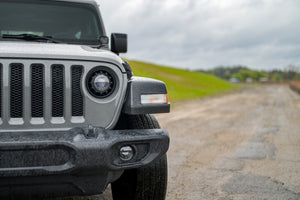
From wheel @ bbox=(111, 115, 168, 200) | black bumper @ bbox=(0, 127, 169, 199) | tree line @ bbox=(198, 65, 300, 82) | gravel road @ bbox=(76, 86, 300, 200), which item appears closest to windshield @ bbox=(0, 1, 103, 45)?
wheel @ bbox=(111, 115, 168, 200)

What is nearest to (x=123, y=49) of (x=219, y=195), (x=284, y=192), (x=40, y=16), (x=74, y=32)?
(x=74, y=32)

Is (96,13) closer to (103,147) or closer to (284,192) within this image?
(103,147)

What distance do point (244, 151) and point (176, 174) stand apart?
80.6 inches

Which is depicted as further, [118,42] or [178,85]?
[178,85]

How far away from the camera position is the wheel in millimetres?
2820

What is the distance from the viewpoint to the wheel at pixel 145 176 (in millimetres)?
2820

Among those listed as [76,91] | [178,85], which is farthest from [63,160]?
[178,85]

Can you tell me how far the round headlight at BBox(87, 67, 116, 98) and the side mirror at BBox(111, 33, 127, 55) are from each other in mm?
1242

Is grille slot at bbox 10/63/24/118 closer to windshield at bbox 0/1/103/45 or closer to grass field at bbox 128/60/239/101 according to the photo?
windshield at bbox 0/1/103/45

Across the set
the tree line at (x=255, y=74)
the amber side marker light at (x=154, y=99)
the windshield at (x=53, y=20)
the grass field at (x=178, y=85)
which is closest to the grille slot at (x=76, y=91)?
the amber side marker light at (x=154, y=99)

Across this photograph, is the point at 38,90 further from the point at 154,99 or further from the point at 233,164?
the point at 233,164

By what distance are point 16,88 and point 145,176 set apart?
1.21 metres

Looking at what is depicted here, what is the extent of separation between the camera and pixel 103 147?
2326 millimetres

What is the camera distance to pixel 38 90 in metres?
2.44
